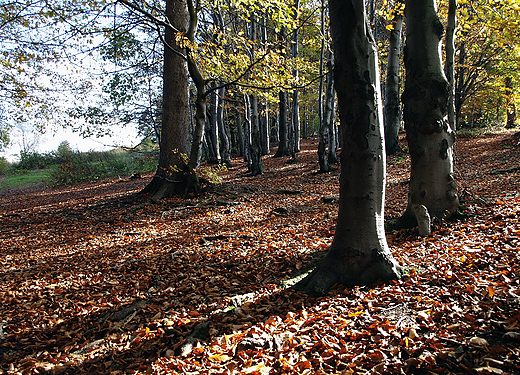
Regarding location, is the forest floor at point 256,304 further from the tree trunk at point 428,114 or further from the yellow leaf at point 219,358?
the tree trunk at point 428,114

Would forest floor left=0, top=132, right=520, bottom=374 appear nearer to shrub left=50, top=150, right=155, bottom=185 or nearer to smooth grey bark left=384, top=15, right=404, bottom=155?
smooth grey bark left=384, top=15, right=404, bottom=155

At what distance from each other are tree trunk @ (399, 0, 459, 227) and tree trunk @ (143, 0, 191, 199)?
6.04 metres

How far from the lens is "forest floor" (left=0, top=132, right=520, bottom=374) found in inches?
83.2

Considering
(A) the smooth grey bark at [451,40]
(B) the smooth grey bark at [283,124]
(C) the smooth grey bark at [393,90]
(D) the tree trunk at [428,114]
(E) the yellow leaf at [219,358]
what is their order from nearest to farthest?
(E) the yellow leaf at [219,358] → (D) the tree trunk at [428,114] → (A) the smooth grey bark at [451,40] → (C) the smooth grey bark at [393,90] → (B) the smooth grey bark at [283,124]

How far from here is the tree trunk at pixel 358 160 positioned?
2.71 metres

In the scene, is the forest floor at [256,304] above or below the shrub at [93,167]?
below

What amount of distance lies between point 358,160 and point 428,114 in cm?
204

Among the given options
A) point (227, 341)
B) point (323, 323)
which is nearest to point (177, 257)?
point (227, 341)

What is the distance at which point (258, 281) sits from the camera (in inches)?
141

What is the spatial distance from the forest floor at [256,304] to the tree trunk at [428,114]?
477 mm

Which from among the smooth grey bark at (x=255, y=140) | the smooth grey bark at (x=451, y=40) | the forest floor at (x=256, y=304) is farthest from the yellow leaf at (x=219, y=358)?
the smooth grey bark at (x=255, y=140)

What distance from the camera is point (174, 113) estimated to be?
28.1 feet

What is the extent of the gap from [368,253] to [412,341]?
1.00m

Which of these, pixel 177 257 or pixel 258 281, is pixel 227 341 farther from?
pixel 177 257
